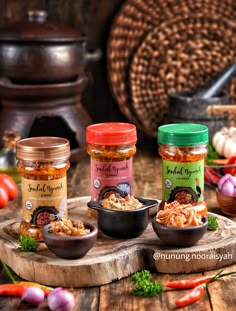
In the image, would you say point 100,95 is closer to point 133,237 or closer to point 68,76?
point 68,76

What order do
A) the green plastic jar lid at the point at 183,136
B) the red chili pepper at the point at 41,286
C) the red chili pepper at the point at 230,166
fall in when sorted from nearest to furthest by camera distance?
1. the red chili pepper at the point at 41,286
2. the green plastic jar lid at the point at 183,136
3. the red chili pepper at the point at 230,166

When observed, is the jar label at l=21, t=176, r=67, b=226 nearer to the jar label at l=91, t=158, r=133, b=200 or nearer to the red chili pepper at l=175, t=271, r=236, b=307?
the jar label at l=91, t=158, r=133, b=200

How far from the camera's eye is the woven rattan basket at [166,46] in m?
3.77

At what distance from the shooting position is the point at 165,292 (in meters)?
2.00

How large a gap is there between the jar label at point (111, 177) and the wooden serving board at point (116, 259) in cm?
15

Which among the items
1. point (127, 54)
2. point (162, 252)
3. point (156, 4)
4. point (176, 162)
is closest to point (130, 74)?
point (127, 54)

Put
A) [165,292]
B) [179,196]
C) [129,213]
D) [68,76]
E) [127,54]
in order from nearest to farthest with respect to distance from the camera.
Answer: [165,292] < [129,213] < [179,196] < [68,76] < [127,54]

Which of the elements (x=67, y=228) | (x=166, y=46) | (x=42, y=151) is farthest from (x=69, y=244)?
(x=166, y=46)

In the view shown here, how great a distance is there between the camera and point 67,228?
204 centimetres

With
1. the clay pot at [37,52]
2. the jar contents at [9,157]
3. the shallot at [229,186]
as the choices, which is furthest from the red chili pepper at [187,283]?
the clay pot at [37,52]

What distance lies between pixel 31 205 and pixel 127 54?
177cm

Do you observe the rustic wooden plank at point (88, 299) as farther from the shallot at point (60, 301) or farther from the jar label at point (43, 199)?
the jar label at point (43, 199)

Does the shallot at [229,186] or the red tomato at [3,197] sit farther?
the red tomato at [3,197]

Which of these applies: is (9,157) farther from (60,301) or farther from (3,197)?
(60,301)
